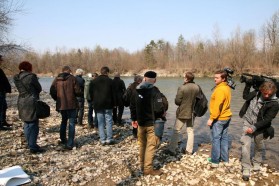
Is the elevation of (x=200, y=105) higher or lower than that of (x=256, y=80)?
lower

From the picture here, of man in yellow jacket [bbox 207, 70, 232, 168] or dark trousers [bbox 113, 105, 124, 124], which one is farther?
dark trousers [bbox 113, 105, 124, 124]

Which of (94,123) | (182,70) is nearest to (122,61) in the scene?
(182,70)

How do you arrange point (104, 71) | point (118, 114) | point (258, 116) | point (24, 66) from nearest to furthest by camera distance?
point (258, 116), point (24, 66), point (104, 71), point (118, 114)

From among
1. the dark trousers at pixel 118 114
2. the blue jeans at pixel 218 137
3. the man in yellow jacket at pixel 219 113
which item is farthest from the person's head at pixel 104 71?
the blue jeans at pixel 218 137

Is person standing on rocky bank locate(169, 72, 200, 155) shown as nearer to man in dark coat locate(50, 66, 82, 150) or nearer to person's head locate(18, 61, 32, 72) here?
man in dark coat locate(50, 66, 82, 150)

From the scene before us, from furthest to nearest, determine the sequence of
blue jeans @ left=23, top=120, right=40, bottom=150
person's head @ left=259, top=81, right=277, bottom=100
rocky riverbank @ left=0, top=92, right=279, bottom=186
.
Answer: blue jeans @ left=23, top=120, right=40, bottom=150 < rocky riverbank @ left=0, top=92, right=279, bottom=186 < person's head @ left=259, top=81, right=277, bottom=100

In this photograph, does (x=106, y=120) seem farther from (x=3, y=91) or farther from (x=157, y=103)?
(x=3, y=91)

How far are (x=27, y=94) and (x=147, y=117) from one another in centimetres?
320

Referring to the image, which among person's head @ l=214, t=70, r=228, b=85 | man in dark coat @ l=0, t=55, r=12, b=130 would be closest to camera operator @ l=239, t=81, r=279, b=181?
person's head @ l=214, t=70, r=228, b=85

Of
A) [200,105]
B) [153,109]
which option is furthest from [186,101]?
[153,109]

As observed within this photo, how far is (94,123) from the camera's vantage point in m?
10.5

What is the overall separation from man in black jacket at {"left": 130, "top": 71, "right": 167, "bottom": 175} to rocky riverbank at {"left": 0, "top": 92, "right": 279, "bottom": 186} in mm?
412

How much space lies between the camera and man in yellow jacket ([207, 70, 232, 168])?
5.62 m

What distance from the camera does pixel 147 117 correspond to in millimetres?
5258
